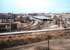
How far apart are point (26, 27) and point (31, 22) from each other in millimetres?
148

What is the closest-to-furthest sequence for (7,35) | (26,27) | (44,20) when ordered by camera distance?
1. (7,35)
2. (26,27)
3. (44,20)

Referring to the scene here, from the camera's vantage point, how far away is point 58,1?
129 inches

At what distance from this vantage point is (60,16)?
130 inches

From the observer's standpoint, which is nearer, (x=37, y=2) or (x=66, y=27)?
(x=37, y=2)

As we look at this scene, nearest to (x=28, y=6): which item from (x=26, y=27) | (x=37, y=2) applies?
(x=37, y=2)

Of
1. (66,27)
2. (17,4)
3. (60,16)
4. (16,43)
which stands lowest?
(16,43)

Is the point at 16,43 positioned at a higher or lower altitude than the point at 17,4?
lower

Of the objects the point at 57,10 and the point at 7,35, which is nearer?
the point at 7,35

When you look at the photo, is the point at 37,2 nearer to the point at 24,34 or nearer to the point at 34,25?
the point at 34,25

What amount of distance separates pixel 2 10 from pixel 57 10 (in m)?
1.15

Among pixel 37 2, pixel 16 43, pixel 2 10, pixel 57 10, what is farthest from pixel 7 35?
pixel 57 10

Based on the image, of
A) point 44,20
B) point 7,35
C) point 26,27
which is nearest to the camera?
point 7,35

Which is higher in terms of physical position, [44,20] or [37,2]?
[37,2]

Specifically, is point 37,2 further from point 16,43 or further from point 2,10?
point 16,43
